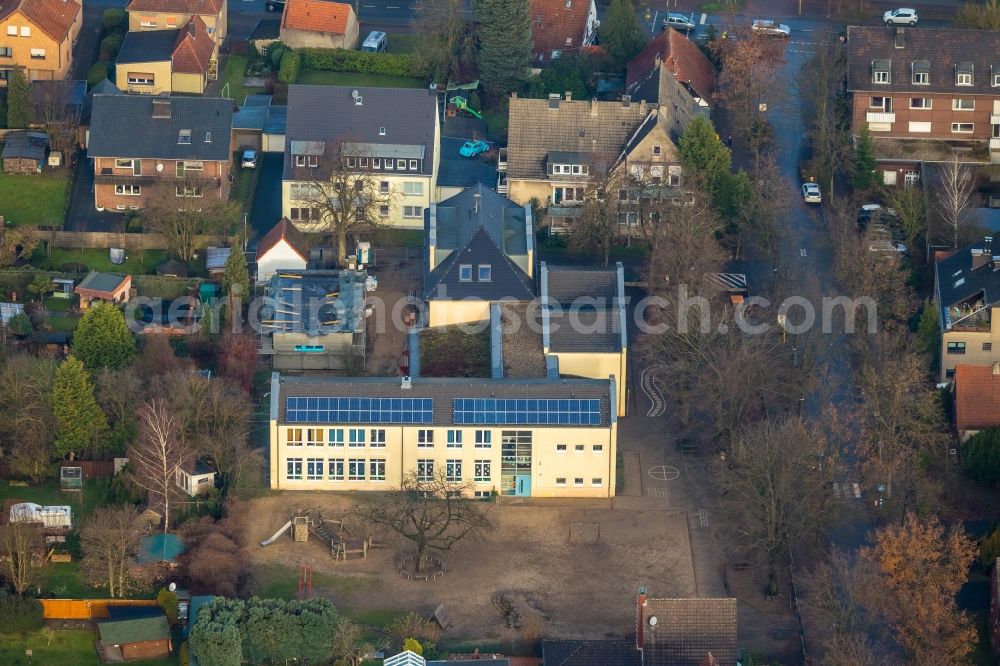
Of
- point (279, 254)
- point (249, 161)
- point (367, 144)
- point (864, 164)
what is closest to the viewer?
point (279, 254)

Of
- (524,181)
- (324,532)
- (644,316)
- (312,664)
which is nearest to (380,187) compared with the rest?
(524,181)

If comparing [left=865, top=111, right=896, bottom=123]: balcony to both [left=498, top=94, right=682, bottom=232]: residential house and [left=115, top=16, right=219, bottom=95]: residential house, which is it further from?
[left=115, top=16, right=219, bottom=95]: residential house

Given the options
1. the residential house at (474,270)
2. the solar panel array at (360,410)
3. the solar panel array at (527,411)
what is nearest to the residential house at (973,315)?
the solar panel array at (527,411)

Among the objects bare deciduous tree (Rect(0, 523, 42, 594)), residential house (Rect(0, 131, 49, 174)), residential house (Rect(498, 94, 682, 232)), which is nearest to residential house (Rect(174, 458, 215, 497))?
bare deciduous tree (Rect(0, 523, 42, 594))

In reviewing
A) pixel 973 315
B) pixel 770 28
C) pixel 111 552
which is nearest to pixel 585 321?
pixel 973 315

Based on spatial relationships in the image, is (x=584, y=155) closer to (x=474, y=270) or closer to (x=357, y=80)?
(x=474, y=270)

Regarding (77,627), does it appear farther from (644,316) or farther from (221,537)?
(644,316)

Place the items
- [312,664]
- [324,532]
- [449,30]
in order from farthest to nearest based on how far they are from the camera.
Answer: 1. [449,30]
2. [324,532]
3. [312,664]
